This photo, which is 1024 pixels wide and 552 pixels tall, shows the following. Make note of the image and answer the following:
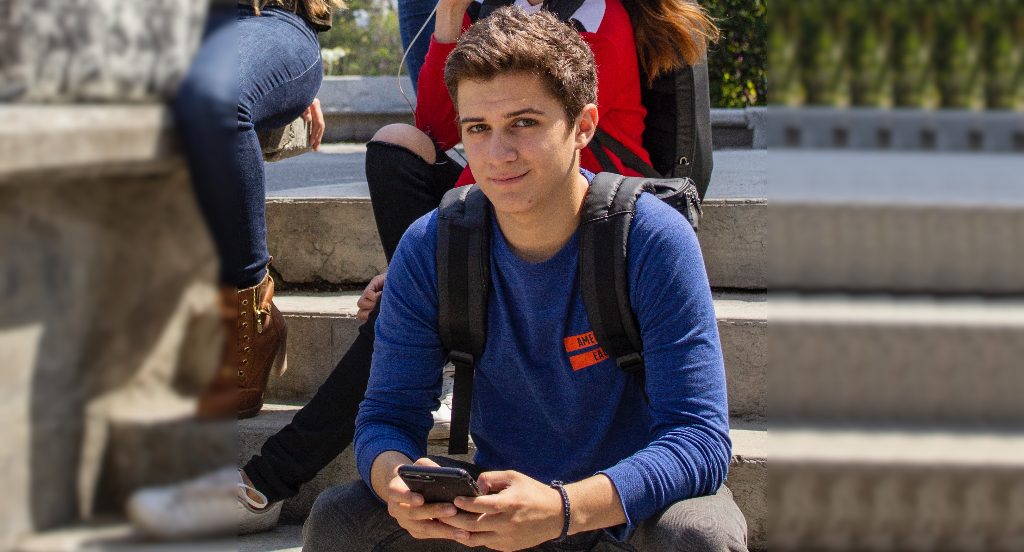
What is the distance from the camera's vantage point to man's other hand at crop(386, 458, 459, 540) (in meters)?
1.35

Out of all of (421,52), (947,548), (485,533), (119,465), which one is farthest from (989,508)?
(421,52)

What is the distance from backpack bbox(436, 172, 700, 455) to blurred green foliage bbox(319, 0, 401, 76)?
9.07m

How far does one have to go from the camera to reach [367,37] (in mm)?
11367

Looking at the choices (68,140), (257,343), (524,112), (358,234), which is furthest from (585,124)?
(68,140)

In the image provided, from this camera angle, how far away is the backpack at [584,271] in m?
1.46

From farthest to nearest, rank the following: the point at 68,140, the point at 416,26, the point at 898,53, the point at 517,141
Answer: the point at 416,26 → the point at 517,141 → the point at 898,53 → the point at 68,140

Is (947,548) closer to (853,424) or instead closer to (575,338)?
(853,424)

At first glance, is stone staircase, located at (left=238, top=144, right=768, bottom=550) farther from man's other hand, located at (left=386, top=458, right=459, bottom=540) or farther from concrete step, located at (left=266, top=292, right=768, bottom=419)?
man's other hand, located at (left=386, top=458, right=459, bottom=540)

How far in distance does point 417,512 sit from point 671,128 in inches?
45.9

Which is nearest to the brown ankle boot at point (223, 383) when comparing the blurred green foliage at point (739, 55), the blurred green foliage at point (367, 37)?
the blurred green foliage at point (739, 55)

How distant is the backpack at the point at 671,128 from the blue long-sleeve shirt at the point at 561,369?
1.55ft

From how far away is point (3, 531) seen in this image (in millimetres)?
457

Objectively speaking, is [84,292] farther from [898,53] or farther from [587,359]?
[587,359]

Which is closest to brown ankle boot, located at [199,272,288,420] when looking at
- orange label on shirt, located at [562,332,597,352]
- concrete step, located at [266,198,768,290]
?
concrete step, located at [266,198,768,290]
